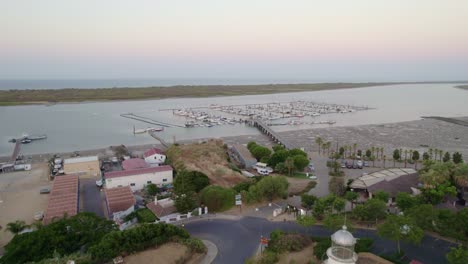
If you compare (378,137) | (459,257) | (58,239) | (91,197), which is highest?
(58,239)

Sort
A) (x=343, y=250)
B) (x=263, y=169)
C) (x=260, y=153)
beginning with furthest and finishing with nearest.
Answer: (x=260, y=153) → (x=263, y=169) → (x=343, y=250)

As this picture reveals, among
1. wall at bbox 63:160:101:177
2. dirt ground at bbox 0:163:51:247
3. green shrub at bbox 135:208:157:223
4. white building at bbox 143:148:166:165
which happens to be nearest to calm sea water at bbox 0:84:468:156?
dirt ground at bbox 0:163:51:247

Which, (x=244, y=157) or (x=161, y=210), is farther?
(x=244, y=157)

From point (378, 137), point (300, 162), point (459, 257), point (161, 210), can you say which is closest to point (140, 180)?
point (161, 210)

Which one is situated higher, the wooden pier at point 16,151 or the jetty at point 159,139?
the wooden pier at point 16,151

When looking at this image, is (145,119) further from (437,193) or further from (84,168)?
(437,193)

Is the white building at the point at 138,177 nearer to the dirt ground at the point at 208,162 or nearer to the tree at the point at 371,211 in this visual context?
the dirt ground at the point at 208,162

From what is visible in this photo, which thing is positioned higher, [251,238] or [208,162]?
[208,162]

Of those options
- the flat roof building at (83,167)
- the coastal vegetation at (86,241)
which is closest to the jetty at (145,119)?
the flat roof building at (83,167)

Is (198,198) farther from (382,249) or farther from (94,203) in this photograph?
(382,249)
